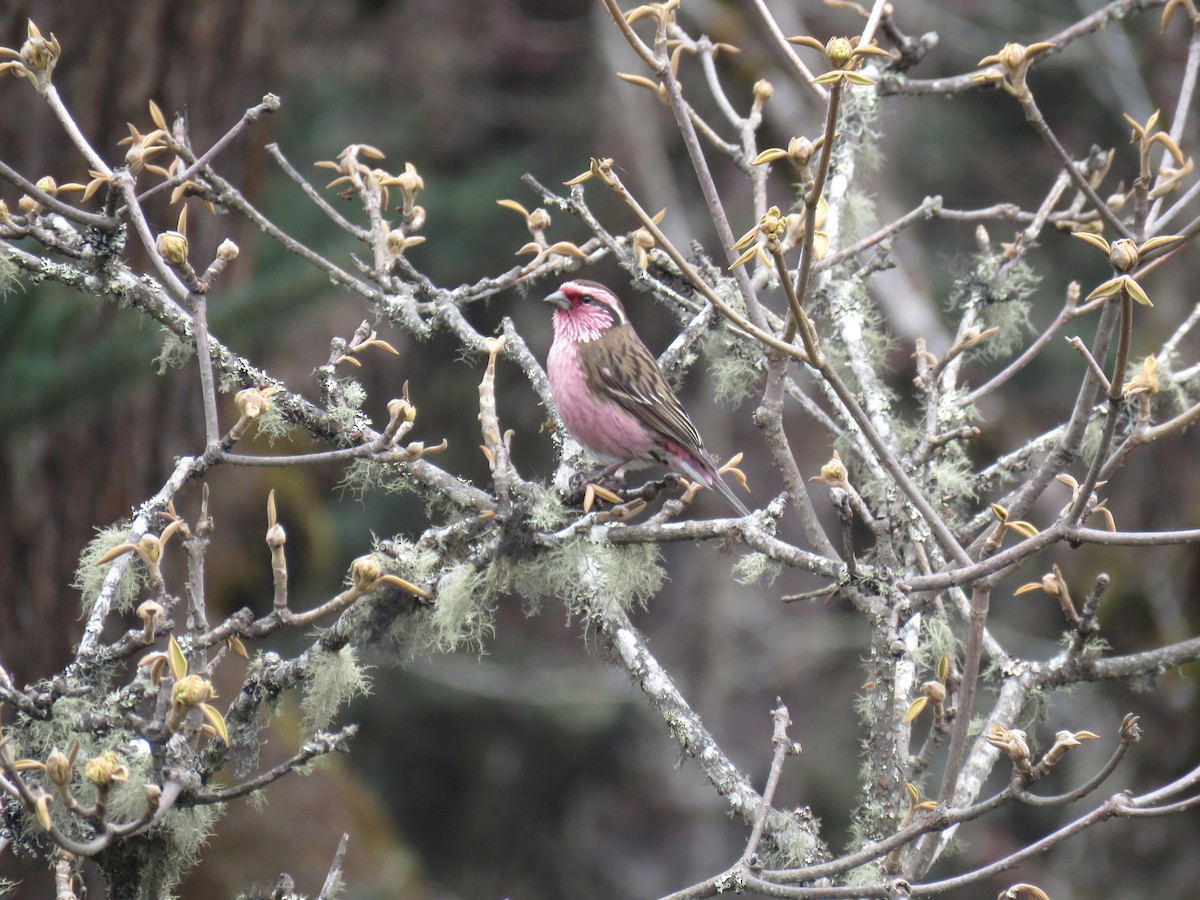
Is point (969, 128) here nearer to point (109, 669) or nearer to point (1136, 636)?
point (1136, 636)

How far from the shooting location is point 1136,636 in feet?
22.5

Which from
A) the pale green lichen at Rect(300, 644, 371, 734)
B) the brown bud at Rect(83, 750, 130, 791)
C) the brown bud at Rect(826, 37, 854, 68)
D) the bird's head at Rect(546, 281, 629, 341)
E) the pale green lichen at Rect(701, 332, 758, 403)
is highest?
the bird's head at Rect(546, 281, 629, 341)

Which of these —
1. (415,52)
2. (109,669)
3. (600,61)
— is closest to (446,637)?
(109,669)

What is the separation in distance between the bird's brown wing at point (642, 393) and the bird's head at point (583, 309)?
42 cm

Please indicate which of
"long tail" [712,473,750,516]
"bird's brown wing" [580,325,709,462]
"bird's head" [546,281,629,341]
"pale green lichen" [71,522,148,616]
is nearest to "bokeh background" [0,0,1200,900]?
"bird's head" [546,281,629,341]

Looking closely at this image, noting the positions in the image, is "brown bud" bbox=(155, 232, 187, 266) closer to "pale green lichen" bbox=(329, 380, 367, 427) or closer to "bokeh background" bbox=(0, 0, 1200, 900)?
"pale green lichen" bbox=(329, 380, 367, 427)

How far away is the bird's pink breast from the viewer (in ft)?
13.4

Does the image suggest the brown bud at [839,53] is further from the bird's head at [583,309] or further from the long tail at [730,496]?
the bird's head at [583,309]

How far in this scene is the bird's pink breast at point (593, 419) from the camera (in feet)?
13.4

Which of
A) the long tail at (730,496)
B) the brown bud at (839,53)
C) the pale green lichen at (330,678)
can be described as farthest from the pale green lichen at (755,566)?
the brown bud at (839,53)

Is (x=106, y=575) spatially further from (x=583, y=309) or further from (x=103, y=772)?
(x=583, y=309)

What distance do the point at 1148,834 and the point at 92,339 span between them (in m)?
6.74

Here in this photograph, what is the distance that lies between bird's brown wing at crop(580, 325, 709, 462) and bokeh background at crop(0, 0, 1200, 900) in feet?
4.32

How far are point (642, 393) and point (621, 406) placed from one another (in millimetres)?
115
